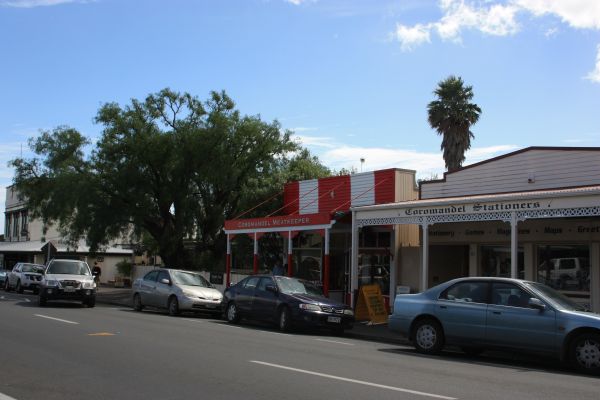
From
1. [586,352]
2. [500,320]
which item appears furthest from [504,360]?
[586,352]

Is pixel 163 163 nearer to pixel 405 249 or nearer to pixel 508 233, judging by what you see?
pixel 405 249

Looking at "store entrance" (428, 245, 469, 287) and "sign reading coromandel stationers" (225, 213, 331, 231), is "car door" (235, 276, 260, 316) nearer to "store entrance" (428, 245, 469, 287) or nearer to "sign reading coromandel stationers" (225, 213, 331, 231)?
"sign reading coromandel stationers" (225, 213, 331, 231)

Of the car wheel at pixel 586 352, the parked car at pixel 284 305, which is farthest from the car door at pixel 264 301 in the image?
the car wheel at pixel 586 352

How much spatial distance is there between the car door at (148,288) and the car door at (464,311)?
11.6 meters

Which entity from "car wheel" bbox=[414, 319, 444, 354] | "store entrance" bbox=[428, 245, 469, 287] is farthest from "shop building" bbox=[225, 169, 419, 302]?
"car wheel" bbox=[414, 319, 444, 354]

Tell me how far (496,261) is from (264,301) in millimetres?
7510

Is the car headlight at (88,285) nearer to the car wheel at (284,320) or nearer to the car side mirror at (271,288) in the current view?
the car side mirror at (271,288)

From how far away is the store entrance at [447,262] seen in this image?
20969mm

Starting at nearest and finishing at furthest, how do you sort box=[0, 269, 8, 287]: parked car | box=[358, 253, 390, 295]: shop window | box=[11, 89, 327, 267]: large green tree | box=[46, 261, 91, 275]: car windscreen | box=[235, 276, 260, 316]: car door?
box=[235, 276, 260, 316]: car door → box=[46, 261, 91, 275]: car windscreen → box=[358, 253, 390, 295]: shop window → box=[11, 89, 327, 267]: large green tree → box=[0, 269, 8, 287]: parked car

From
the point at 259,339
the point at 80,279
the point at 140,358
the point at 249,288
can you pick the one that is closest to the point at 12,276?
the point at 80,279

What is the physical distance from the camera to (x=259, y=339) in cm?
1345

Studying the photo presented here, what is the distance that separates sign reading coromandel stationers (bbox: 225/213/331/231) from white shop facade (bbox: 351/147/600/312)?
3.91 ft

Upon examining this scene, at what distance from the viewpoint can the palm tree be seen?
36.8m

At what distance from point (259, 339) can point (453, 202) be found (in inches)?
240
